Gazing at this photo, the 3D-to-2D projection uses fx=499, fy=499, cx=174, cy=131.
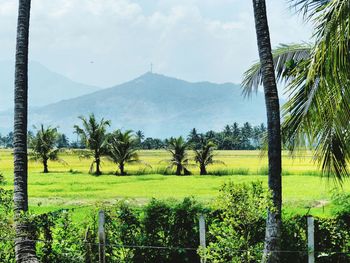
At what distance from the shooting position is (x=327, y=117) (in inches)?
271

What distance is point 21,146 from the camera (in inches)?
272

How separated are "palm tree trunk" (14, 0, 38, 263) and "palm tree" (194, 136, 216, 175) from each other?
24.7 meters

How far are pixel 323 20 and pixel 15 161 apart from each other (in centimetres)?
442

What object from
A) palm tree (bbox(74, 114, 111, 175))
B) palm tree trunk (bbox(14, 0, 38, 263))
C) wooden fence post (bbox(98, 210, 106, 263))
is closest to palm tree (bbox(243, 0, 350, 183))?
wooden fence post (bbox(98, 210, 106, 263))

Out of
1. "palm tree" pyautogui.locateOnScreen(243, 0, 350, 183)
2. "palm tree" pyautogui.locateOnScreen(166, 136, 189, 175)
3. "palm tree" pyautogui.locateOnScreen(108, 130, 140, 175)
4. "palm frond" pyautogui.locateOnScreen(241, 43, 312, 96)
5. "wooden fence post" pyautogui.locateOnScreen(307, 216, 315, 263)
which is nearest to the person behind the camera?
"palm tree" pyautogui.locateOnScreen(243, 0, 350, 183)

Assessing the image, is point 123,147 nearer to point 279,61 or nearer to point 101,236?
point 279,61

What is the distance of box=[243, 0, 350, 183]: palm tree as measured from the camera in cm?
549

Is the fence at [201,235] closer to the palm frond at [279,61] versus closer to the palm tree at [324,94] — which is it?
the palm tree at [324,94]

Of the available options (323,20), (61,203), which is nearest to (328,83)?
(323,20)

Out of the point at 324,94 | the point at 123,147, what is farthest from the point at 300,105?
the point at 123,147

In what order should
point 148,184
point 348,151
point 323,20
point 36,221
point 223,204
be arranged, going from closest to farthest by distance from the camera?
point 223,204 → point 323,20 → point 36,221 → point 348,151 → point 148,184

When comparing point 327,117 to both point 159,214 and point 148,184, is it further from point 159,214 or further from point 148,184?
point 148,184

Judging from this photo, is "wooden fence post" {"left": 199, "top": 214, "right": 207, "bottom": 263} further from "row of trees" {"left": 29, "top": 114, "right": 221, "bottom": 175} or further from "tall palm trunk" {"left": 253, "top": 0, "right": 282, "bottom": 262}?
"row of trees" {"left": 29, "top": 114, "right": 221, "bottom": 175}

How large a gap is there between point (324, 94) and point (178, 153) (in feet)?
82.3
